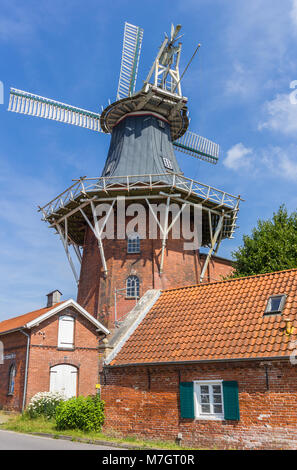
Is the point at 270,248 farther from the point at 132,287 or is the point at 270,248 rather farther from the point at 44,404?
the point at 44,404

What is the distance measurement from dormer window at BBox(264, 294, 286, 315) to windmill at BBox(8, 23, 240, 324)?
32.4ft

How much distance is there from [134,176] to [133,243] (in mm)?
3473

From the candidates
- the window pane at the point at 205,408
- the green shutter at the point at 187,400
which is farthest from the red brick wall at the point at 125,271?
the window pane at the point at 205,408

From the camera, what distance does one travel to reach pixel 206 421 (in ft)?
34.8

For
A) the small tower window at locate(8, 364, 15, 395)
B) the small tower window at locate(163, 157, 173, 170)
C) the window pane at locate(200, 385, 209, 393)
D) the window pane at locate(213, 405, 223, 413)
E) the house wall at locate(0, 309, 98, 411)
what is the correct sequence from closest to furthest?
the window pane at locate(213, 405, 223, 413)
the window pane at locate(200, 385, 209, 393)
the house wall at locate(0, 309, 98, 411)
the small tower window at locate(8, 364, 15, 395)
the small tower window at locate(163, 157, 173, 170)

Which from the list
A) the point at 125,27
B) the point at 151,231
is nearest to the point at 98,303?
the point at 151,231

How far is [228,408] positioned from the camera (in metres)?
10.3

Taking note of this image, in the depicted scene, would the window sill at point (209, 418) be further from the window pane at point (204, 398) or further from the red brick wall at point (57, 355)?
the red brick wall at point (57, 355)

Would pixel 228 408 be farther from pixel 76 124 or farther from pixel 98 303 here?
pixel 76 124

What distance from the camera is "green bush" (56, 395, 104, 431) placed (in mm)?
12482

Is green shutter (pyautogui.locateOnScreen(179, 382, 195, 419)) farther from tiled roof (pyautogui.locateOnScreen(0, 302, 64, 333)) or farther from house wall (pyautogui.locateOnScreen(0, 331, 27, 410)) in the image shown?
tiled roof (pyautogui.locateOnScreen(0, 302, 64, 333))

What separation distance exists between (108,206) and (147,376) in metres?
11.4

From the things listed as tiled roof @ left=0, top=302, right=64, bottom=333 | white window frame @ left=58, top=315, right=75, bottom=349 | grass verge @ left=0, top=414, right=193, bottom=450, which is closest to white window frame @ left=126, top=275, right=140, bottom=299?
white window frame @ left=58, top=315, right=75, bottom=349

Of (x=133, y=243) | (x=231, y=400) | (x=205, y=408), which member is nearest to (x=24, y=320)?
(x=133, y=243)
